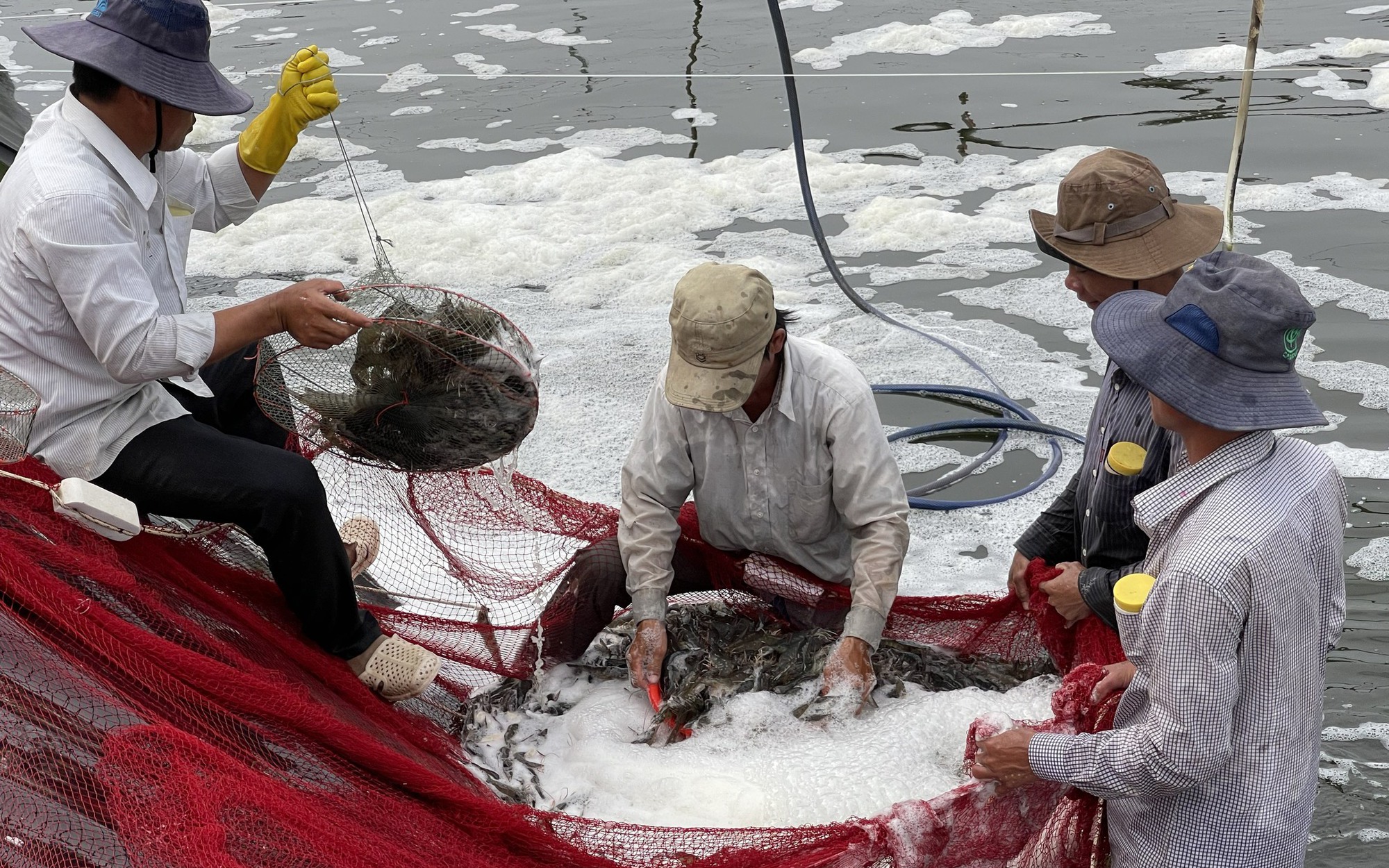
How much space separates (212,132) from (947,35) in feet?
23.5

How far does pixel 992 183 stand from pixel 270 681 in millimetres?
6808

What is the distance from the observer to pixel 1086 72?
382 inches

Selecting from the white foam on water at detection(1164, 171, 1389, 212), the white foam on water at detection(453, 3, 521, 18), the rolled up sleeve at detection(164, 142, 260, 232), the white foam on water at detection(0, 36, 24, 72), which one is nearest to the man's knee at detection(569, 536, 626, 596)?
the rolled up sleeve at detection(164, 142, 260, 232)

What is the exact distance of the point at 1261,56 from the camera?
10.0 metres

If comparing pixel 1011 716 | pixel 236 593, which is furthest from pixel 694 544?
pixel 236 593

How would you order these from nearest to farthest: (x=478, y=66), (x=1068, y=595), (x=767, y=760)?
(x=1068, y=595) → (x=767, y=760) → (x=478, y=66)

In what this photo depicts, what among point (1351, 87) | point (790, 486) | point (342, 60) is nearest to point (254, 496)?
point (790, 486)

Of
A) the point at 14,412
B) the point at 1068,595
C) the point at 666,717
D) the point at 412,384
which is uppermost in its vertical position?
the point at 14,412

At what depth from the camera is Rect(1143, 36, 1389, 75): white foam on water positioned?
9.82 metres

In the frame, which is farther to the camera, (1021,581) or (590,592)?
(590,592)

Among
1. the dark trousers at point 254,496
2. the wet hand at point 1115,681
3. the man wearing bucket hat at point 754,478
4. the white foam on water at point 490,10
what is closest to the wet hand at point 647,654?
the man wearing bucket hat at point 754,478

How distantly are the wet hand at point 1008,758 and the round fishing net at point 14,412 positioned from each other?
231 cm

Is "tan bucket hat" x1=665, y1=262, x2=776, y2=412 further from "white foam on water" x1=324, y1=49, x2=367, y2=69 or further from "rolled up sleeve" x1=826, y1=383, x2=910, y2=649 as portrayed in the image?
"white foam on water" x1=324, y1=49, x2=367, y2=69

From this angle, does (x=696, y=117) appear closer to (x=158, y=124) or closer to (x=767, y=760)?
(x=158, y=124)
